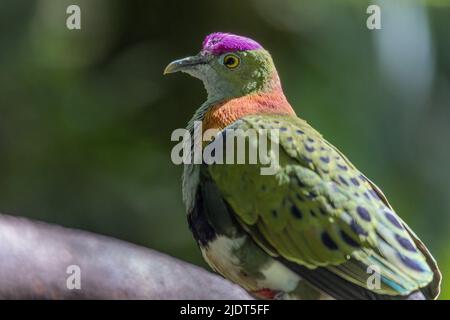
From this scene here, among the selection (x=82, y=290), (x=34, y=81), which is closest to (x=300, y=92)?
(x=34, y=81)

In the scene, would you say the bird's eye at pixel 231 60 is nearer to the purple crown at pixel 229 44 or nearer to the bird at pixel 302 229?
the purple crown at pixel 229 44

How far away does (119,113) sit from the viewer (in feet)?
19.1

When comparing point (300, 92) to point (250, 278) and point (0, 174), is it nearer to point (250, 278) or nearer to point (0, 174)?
point (0, 174)

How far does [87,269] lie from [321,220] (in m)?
1.10

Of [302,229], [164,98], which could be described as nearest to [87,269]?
[302,229]

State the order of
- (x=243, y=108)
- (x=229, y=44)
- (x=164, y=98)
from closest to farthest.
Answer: (x=243, y=108) < (x=229, y=44) < (x=164, y=98)

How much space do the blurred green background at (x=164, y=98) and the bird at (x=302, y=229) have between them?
195 centimetres

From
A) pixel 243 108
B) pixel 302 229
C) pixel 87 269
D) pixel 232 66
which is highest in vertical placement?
pixel 232 66

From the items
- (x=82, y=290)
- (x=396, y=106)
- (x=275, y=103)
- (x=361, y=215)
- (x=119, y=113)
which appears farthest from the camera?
(x=119, y=113)

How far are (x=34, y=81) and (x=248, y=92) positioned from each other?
281 cm

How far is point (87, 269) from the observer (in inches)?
85.2

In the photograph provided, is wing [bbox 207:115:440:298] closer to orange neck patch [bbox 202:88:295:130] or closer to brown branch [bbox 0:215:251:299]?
orange neck patch [bbox 202:88:295:130]

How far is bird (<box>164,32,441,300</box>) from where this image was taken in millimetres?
Result: 2959

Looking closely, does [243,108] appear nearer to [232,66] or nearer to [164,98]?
[232,66]
